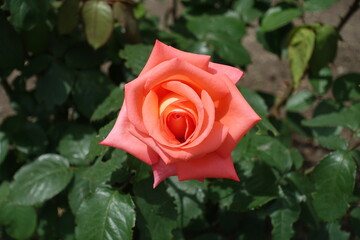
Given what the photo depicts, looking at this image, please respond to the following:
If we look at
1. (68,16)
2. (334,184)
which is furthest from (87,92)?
(334,184)

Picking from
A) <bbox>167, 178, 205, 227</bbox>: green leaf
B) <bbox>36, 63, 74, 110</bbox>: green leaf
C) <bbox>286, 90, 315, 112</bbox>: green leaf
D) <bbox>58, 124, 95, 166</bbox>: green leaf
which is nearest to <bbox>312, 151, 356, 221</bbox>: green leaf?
<bbox>167, 178, 205, 227</bbox>: green leaf

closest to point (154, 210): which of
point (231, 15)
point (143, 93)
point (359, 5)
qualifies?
point (143, 93)

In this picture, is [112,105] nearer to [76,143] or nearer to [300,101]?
[76,143]

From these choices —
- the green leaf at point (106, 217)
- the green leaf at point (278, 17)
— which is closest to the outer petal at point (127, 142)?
the green leaf at point (106, 217)

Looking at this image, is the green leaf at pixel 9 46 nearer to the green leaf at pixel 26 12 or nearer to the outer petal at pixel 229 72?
the green leaf at pixel 26 12

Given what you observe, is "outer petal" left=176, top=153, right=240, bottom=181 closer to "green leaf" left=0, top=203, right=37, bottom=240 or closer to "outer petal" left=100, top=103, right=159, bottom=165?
"outer petal" left=100, top=103, right=159, bottom=165

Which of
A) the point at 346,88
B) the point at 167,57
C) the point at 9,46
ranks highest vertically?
the point at 167,57
